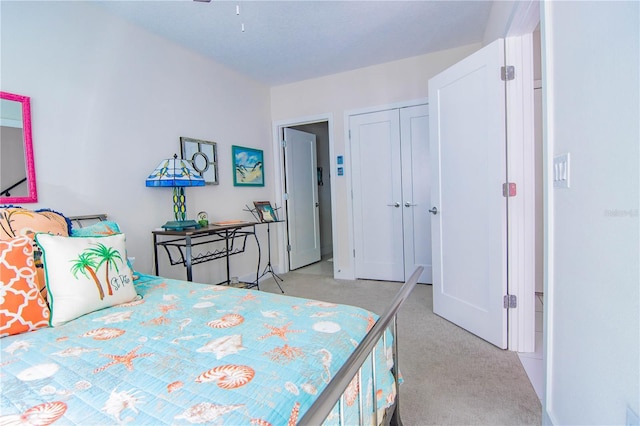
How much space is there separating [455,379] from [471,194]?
1.26m

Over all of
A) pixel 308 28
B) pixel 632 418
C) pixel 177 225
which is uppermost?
pixel 308 28

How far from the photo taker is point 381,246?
12.9 ft

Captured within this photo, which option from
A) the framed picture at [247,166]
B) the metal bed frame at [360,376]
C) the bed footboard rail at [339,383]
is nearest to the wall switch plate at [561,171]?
the metal bed frame at [360,376]

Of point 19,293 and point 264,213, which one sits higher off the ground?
point 264,213

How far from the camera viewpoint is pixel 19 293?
1202 millimetres

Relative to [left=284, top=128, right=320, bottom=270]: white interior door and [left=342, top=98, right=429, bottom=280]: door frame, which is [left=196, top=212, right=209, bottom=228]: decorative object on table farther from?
[left=342, top=98, right=429, bottom=280]: door frame

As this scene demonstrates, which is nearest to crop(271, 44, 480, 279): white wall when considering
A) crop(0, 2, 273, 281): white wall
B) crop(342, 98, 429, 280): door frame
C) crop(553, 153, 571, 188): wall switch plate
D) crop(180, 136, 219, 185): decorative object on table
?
crop(342, 98, 429, 280): door frame

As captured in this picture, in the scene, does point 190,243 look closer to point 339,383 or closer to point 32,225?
point 32,225

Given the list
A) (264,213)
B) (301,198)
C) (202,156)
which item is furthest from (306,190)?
(202,156)

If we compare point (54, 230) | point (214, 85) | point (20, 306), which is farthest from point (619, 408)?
point (214, 85)

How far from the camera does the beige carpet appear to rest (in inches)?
60.1

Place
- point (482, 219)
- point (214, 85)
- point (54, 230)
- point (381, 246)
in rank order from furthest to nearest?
point (381, 246)
point (214, 85)
point (482, 219)
point (54, 230)

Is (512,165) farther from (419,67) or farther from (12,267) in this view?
(12,267)

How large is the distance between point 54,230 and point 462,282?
263 cm
